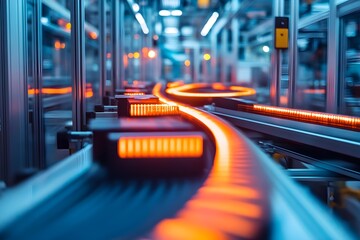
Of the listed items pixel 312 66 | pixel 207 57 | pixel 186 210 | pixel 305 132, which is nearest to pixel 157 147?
pixel 186 210

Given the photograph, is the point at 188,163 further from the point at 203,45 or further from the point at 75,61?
the point at 203,45

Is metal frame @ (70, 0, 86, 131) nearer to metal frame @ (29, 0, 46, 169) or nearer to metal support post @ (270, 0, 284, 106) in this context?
metal frame @ (29, 0, 46, 169)

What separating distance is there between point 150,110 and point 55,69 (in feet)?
32.0

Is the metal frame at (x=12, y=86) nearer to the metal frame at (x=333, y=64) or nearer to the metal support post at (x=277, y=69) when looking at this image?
the metal frame at (x=333, y=64)

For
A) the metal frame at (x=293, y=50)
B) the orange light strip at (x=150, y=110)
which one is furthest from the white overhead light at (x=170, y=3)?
the orange light strip at (x=150, y=110)

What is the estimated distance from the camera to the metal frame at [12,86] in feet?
11.3

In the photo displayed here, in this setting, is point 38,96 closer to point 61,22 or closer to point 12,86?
point 12,86

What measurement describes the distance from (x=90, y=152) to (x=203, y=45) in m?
25.9

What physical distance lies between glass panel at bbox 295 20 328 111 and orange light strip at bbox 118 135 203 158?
21.4ft

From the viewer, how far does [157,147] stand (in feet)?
6.08

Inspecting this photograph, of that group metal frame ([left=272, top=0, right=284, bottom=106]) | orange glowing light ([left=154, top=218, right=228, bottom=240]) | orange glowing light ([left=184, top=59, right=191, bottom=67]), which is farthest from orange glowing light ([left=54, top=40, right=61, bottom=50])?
orange glowing light ([left=184, top=59, right=191, bottom=67])

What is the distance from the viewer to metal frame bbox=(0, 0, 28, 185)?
346cm

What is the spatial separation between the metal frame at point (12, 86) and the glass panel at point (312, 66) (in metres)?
5.32

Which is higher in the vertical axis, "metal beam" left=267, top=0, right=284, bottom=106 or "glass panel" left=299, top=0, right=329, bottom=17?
"glass panel" left=299, top=0, right=329, bottom=17
